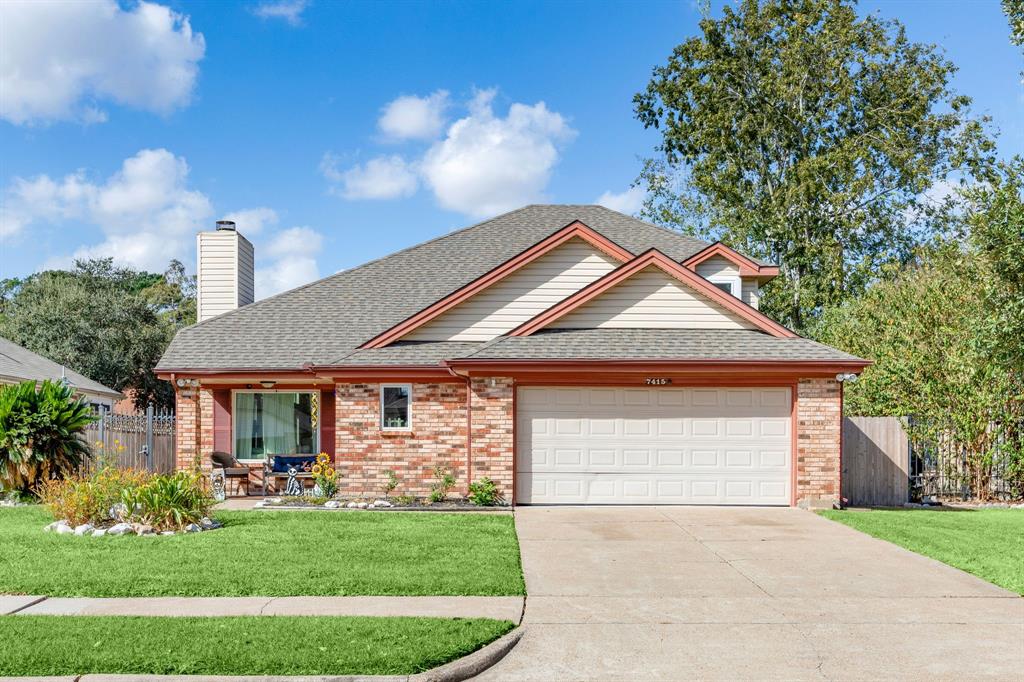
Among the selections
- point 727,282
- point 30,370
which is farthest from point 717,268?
point 30,370

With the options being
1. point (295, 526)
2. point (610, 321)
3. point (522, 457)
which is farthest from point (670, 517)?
point (295, 526)

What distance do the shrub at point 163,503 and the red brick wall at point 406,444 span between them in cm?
433

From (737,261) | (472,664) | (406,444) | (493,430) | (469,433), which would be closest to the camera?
(472,664)

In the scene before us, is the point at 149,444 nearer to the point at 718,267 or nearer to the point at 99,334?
the point at 718,267

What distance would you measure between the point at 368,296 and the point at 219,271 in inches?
162

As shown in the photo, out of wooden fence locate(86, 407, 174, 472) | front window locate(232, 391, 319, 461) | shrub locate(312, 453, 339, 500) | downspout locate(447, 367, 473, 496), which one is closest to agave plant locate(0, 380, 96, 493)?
wooden fence locate(86, 407, 174, 472)

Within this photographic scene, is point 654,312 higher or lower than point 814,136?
lower

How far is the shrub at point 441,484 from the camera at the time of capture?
1619 centimetres

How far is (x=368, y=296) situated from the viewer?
21.5 m

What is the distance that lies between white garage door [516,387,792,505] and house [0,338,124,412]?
1615cm

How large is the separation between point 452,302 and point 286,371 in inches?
151

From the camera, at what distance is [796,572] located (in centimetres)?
1026

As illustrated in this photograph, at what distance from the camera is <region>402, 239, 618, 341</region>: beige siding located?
1797 centimetres

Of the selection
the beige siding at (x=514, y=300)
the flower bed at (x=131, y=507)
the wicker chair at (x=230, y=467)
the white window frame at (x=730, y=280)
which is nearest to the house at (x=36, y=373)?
the wicker chair at (x=230, y=467)
